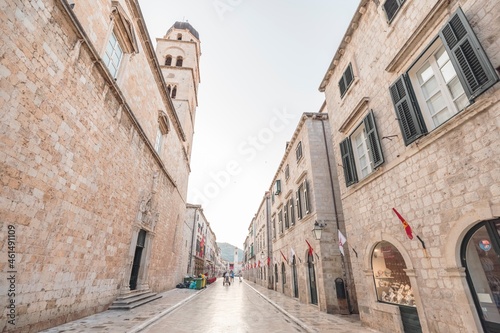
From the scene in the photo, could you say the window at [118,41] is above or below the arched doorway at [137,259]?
above

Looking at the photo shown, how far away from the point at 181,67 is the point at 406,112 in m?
21.1

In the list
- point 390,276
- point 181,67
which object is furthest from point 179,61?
point 390,276

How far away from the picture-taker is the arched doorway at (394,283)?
17.4ft

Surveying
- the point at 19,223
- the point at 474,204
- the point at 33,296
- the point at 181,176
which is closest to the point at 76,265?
the point at 33,296

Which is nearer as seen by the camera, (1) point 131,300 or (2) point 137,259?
(1) point 131,300

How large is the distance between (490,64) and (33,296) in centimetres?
968

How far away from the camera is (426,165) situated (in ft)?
16.1

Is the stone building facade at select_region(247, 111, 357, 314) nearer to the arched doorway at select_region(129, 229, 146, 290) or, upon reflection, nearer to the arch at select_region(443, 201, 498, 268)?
the arch at select_region(443, 201, 498, 268)

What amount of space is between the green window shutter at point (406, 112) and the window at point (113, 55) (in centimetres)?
927

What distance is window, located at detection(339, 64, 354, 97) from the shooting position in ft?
27.4

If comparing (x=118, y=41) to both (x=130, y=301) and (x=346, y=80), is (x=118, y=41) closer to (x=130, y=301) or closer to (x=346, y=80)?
(x=346, y=80)

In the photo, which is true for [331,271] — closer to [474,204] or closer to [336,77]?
[474,204]

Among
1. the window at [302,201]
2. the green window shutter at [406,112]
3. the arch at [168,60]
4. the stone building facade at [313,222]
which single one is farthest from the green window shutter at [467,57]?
the arch at [168,60]

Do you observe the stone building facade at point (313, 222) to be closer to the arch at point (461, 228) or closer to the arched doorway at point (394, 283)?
the arched doorway at point (394, 283)
